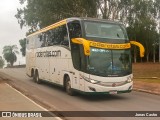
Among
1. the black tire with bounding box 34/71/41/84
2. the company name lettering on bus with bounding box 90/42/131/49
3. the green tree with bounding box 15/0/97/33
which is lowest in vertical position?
the black tire with bounding box 34/71/41/84

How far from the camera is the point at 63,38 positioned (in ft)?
65.9

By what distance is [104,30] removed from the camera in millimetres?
17984

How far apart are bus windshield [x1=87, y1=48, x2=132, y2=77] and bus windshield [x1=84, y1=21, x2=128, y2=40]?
0.82m

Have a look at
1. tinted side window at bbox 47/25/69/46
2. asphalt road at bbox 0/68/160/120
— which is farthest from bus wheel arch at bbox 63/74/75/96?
tinted side window at bbox 47/25/69/46

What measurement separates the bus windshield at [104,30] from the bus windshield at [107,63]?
819 mm

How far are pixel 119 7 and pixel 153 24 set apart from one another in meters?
29.9

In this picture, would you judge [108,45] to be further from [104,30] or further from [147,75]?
[147,75]

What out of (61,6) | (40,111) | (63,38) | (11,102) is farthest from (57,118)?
(61,6)

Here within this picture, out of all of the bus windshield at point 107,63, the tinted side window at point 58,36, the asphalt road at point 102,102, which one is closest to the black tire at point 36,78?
the tinted side window at point 58,36

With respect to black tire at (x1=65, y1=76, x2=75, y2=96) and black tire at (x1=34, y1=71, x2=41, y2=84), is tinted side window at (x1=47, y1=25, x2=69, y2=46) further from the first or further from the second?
black tire at (x1=34, y1=71, x2=41, y2=84)

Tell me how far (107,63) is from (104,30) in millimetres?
1732

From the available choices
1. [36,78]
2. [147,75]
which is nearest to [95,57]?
[36,78]

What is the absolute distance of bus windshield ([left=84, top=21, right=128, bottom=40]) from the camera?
1770 centimetres

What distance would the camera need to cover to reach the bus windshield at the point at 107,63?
17.1m
